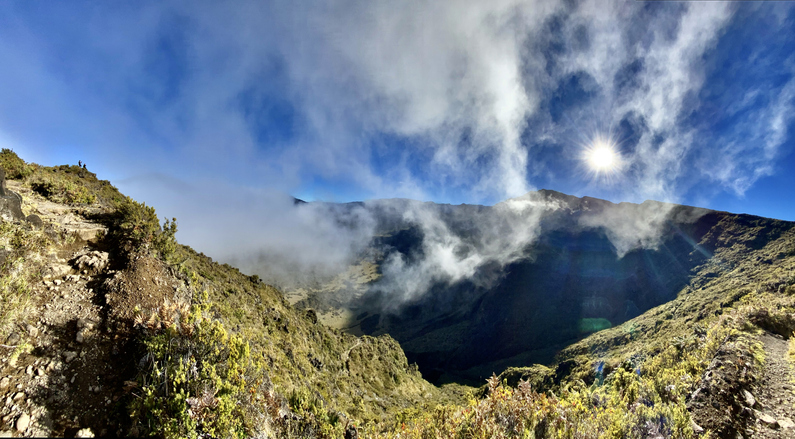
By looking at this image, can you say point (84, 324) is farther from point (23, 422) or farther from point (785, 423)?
point (785, 423)

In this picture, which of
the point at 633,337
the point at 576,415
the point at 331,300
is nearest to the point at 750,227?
the point at 633,337

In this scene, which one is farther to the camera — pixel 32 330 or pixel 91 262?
pixel 91 262

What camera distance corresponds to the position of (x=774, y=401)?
909 centimetres

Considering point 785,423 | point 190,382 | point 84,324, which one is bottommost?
point 785,423

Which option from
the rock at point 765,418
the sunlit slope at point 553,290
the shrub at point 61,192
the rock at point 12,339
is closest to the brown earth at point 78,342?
the rock at point 12,339

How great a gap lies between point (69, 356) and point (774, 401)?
20054mm

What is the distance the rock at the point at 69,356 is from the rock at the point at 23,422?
1.28 m

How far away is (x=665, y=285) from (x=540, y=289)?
161ft

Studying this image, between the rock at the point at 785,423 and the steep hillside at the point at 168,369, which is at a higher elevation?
the steep hillside at the point at 168,369

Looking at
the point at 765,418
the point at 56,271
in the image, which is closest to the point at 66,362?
the point at 56,271

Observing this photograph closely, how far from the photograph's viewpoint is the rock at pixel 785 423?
25.9 ft

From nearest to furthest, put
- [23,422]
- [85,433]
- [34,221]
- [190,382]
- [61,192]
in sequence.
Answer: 1. [23,422]
2. [85,433]
3. [190,382]
4. [34,221]
5. [61,192]

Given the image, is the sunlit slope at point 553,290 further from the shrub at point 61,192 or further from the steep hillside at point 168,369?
the shrub at point 61,192

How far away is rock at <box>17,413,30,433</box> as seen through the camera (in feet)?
13.1
